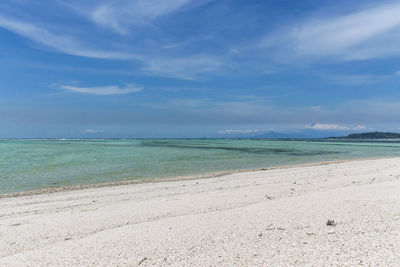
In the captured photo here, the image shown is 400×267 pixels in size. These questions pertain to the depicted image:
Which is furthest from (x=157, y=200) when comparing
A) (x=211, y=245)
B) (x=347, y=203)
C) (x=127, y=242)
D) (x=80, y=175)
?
(x=80, y=175)

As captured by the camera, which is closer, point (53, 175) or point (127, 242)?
point (127, 242)

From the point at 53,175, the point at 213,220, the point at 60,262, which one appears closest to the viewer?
the point at 60,262

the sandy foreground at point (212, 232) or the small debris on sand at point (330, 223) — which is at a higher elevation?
the small debris on sand at point (330, 223)

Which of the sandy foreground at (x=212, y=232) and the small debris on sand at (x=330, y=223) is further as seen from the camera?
the small debris on sand at (x=330, y=223)

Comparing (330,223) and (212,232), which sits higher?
(330,223)

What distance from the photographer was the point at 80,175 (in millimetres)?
20406

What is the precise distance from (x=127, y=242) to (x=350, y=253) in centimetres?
421

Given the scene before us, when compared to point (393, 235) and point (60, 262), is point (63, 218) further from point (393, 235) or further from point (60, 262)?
point (393, 235)

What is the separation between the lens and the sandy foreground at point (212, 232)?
16.0ft

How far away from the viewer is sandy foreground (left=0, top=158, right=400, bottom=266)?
4.87 meters

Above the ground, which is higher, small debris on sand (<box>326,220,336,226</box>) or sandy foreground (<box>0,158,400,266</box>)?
small debris on sand (<box>326,220,336,226</box>)

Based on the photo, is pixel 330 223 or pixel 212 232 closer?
pixel 212 232

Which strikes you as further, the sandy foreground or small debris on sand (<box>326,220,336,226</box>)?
small debris on sand (<box>326,220,336,226</box>)

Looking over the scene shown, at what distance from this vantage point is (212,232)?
623cm
